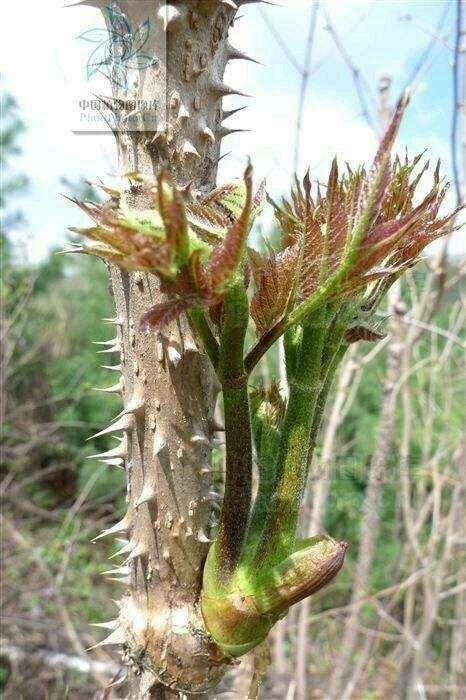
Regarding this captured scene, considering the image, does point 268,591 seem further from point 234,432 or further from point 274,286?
point 274,286

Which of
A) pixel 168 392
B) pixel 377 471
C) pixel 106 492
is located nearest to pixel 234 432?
pixel 168 392

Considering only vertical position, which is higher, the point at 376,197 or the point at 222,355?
the point at 376,197

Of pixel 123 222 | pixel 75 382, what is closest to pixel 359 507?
pixel 75 382

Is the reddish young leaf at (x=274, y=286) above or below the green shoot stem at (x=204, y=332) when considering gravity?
above

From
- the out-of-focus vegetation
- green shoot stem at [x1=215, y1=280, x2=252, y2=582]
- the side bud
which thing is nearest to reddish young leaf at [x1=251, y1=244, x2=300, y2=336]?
green shoot stem at [x1=215, y1=280, x2=252, y2=582]

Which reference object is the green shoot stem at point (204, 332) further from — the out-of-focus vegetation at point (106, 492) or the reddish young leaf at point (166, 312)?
the out-of-focus vegetation at point (106, 492)

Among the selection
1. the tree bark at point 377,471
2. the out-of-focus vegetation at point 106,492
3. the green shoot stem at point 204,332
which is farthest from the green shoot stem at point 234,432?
the tree bark at point 377,471

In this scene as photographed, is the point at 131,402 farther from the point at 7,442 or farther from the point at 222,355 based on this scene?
the point at 7,442
